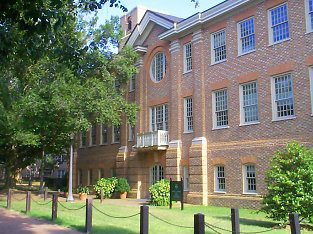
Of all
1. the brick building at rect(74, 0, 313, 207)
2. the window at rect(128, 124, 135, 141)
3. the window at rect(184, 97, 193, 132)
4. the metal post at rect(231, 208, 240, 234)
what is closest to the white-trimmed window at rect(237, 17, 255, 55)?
the brick building at rect(74, 0, 313, 207)

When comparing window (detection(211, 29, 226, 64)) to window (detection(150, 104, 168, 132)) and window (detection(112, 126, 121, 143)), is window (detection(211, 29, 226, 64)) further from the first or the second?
window (detection(112, 126, 121, 143))

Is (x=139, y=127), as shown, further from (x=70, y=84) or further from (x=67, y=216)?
(x=67, y=216)

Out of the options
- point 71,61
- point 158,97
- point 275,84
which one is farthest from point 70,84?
point 71,61

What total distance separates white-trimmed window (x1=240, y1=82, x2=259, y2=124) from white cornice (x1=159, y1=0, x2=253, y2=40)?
4.45 meters

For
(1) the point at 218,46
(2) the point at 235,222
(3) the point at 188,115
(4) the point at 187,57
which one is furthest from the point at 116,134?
(2) the point at 235,222

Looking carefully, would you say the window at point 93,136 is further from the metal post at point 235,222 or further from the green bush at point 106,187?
the metal post at point 235,222

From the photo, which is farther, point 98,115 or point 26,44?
point 98,115

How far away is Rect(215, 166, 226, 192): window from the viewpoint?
22203mm

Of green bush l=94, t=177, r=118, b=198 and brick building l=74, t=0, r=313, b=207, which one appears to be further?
green bush l=94, t=177, r=118, b=198

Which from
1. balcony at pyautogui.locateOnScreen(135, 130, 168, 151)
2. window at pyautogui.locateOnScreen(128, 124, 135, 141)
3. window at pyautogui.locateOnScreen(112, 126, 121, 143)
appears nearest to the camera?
balcony at pyautogui.locateOnScreen(135, 130, 168, 151)

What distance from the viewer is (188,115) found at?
24984 mm

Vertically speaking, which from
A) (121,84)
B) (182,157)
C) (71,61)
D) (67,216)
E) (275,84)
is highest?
(121,84)

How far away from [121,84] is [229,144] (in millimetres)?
10927

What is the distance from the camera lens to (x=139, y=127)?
94.4 feet
